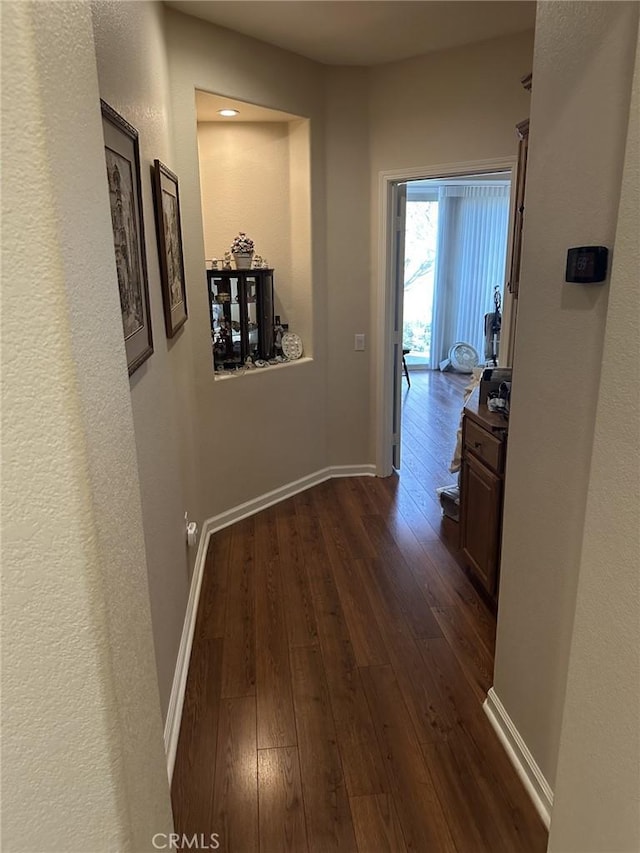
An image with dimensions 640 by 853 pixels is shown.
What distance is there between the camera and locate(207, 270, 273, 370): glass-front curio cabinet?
3.59 metres

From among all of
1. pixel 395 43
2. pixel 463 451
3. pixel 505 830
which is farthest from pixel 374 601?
pixel 395 43

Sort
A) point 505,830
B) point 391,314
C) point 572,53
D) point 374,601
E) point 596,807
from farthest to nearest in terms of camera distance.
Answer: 1. point 391,314
2. point 374,601
3. point 505,830
4. point 572,53
5. point 596,807

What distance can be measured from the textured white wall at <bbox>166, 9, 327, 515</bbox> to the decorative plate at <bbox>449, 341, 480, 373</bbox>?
4626 mm

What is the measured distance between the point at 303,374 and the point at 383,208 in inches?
49.4

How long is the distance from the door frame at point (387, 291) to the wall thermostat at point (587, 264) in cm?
207

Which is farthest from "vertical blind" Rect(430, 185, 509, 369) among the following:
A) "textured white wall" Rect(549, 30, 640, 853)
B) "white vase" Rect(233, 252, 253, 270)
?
"textured white wall" Rect(549, 30, 640, 853)

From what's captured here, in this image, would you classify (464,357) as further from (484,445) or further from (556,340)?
(556,340)

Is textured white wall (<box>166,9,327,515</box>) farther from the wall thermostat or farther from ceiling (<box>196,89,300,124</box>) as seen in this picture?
the wall thermostat

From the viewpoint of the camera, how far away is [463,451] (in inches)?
115

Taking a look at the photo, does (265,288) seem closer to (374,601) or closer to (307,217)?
(307,217)

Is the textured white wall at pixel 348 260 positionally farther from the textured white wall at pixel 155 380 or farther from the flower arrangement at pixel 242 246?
the textured white wall at pixel 155 380

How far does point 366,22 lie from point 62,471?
10.5 feet

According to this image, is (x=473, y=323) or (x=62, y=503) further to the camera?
(x=473, y=323)

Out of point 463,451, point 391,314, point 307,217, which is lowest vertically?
point 463,451
